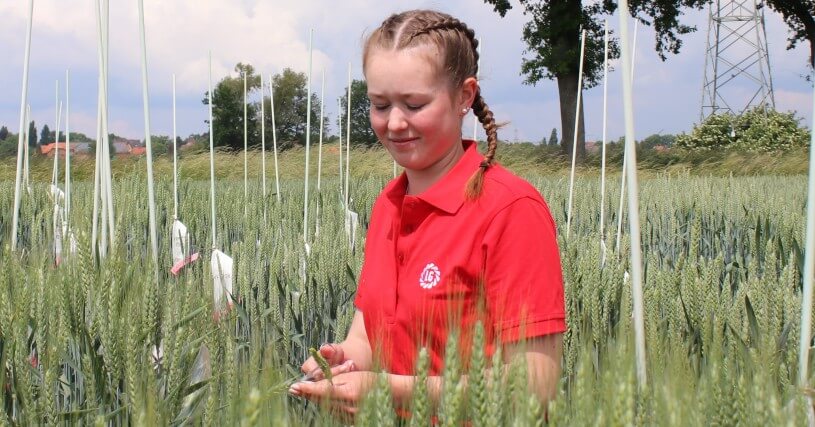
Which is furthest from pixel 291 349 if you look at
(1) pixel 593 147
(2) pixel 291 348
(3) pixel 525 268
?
(1) pixel 593 147

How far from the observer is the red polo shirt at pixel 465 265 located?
0.95 metres

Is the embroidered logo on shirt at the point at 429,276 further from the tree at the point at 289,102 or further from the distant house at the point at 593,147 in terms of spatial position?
the tree at the point at 289,102

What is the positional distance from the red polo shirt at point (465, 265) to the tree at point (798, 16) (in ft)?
44.8

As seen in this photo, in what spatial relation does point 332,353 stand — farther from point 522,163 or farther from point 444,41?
point 522,163

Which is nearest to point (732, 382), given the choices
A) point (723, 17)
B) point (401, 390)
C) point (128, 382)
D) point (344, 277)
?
point (401, 390)

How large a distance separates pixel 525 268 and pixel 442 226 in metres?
0.14

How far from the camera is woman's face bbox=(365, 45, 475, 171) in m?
1.03

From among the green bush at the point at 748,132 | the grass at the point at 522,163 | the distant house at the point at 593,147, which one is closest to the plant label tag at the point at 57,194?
the grass at the point at 522,163

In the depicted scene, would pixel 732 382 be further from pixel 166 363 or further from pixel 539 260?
pixel 166 363

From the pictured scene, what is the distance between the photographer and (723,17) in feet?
63.1

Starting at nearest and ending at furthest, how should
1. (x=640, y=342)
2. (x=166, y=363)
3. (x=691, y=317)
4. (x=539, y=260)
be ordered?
(x=640, y=342), (x=166, y=363), (x=539, y=260), (x=691, y=317)

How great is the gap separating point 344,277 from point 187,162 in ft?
32.5

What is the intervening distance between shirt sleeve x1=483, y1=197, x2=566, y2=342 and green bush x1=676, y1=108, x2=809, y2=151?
48.1 feet

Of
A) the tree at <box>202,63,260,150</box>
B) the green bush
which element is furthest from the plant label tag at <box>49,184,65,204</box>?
the tree at <box>202,63,260,150</box>
